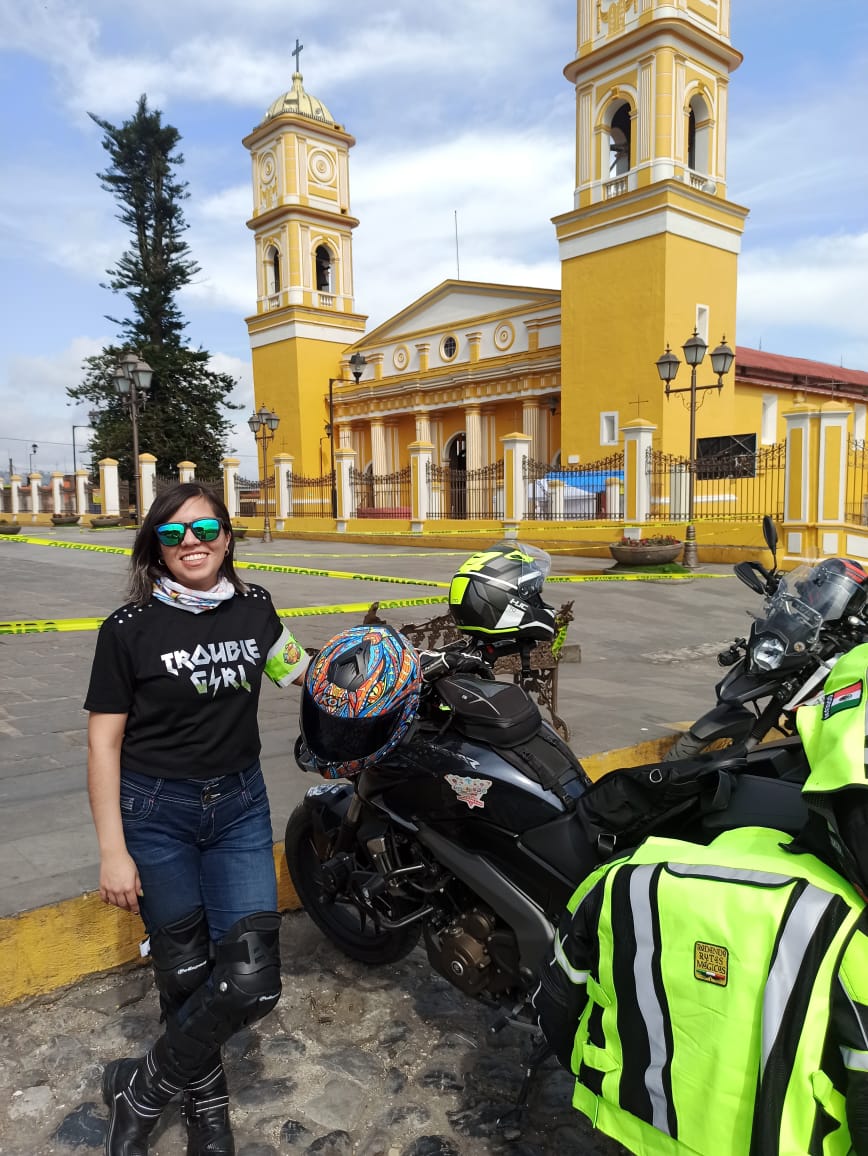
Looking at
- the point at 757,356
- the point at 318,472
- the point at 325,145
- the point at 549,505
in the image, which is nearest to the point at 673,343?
the point at 549,505

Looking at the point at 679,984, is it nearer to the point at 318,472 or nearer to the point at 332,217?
the point at 318,472

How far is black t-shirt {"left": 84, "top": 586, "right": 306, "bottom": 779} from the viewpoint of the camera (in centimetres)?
186

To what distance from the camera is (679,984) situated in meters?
1.36

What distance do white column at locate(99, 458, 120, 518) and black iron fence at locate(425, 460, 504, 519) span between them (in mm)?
14105

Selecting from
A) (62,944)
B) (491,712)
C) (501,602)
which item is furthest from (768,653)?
(62,944)

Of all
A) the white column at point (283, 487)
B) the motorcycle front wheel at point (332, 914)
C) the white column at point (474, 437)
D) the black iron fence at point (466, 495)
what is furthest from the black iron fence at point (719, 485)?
the motorcycle front wheel at point (332, 914)

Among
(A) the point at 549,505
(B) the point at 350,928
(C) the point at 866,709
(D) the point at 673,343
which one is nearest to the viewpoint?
(C) the point at 866,709

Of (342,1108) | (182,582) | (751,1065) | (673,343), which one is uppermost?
(673,343)

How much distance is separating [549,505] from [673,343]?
21.8ft

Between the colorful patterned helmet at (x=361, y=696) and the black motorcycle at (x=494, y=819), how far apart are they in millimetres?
105

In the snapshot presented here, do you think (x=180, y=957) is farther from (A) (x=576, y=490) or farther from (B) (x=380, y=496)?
(B) (x=380, y=496)

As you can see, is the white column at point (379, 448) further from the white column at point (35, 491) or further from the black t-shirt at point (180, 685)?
the black t-shirt at point (180, 685)

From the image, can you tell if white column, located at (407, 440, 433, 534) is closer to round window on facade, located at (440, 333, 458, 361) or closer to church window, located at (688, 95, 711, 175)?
round window on facade, located at (440, 333, 458, 361)

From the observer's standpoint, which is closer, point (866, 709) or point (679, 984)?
point (866, 709)
